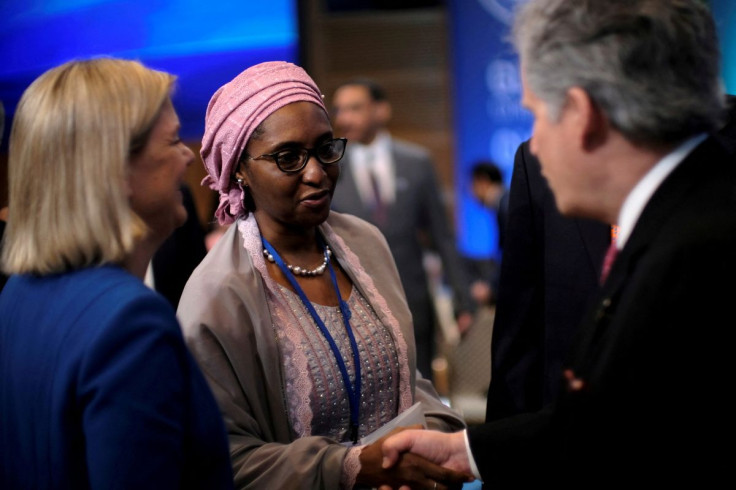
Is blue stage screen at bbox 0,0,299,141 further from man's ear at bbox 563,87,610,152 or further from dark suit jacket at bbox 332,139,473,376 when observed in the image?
man's ear at bbox 563,87,610,152

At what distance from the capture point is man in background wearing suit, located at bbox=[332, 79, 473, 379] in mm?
4902

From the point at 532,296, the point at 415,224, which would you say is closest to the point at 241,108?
the point at 532,296

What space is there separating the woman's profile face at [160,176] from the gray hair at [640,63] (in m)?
0.64

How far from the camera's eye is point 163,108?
1570mm

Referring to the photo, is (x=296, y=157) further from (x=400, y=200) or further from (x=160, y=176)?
(x=400, y=200)

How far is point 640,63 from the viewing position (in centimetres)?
141

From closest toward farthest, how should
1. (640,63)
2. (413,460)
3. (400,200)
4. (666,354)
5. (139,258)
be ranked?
(666,354), (640,63), (139,258), (413,460), (400,200)

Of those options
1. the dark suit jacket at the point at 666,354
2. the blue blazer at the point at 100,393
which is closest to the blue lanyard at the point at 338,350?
the blue blazer at the point at 100,393

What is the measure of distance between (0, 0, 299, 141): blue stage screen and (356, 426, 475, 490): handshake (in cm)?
276

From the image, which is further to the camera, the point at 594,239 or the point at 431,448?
the point at 594,239

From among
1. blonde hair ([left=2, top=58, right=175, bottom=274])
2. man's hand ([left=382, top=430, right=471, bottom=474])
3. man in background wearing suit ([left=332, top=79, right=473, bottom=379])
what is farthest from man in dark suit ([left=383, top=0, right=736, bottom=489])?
man in background wearing suit ([left=332, top=79, right=473, bottom=379])

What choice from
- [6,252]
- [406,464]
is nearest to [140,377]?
[6,252]

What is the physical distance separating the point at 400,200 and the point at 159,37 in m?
1.51

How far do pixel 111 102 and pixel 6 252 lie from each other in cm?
31
